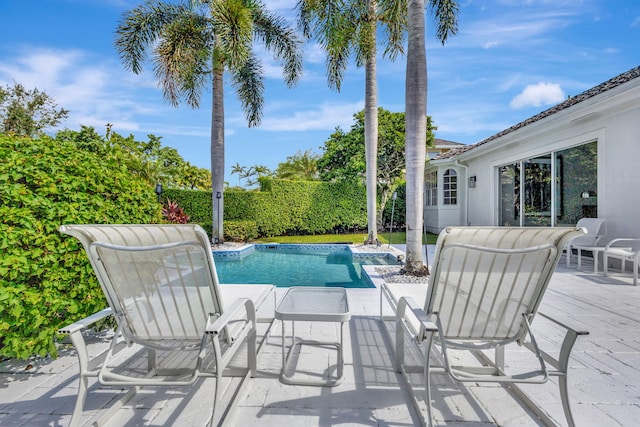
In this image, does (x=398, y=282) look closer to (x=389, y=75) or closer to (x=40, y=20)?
(x=389, y=75)

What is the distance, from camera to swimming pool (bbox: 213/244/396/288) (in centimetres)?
764

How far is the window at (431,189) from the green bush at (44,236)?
15.4 meters

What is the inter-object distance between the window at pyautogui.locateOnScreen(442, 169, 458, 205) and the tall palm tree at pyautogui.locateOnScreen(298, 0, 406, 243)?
6091 millimetres

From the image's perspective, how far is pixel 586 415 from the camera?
2162mm

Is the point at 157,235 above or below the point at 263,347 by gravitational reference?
above

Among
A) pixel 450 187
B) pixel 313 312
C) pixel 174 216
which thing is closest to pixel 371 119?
pixel 450 187

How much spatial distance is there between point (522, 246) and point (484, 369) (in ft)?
3.78

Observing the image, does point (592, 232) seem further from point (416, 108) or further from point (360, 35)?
point (360, 35)

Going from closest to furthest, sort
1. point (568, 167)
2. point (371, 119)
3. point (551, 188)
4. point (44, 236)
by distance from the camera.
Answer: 1. point (44, 236)
2. point (568, 167)
3. point (551, 188)
4. point (371, 119)

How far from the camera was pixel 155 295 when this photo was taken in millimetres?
2098

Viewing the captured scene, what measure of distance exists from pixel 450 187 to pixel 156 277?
1564 cm

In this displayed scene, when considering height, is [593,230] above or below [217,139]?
below

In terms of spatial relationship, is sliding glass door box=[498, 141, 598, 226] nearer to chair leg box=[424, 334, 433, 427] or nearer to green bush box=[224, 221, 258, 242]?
chair leg box=[424, 334, 433, 427]

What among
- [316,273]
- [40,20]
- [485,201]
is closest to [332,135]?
[485,201]
